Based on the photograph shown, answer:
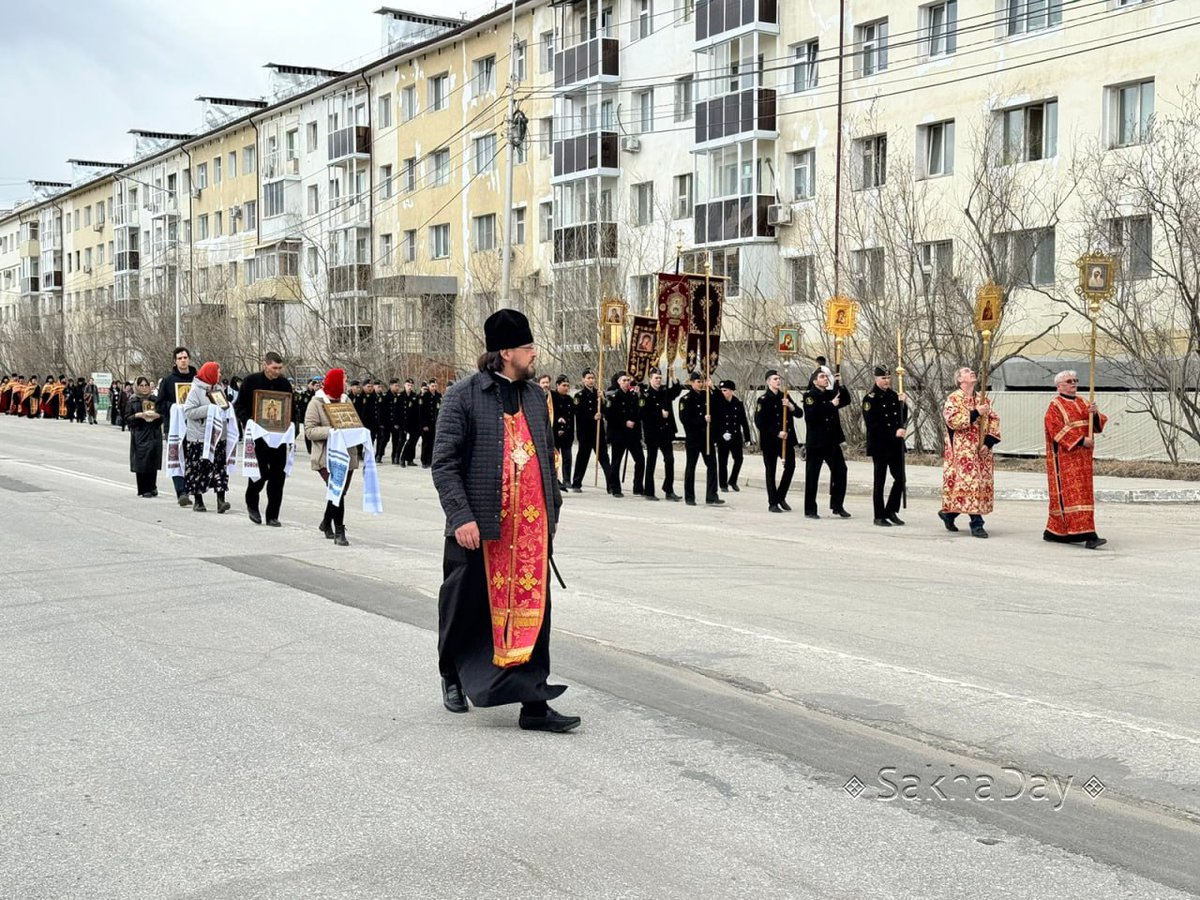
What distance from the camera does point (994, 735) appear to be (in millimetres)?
6434

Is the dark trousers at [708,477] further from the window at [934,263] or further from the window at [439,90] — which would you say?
the window at [439,90]

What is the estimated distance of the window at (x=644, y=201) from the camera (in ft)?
146

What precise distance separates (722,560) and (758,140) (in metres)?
28.7

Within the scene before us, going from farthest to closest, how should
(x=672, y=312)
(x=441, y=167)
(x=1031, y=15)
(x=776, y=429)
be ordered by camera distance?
(x=441, y=167)
(x=1031, y=15)
(x=672, y=312)
(x=776, y=429)

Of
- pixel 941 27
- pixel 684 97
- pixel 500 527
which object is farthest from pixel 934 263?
pixel 500 527

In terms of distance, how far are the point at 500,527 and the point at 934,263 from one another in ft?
85.8

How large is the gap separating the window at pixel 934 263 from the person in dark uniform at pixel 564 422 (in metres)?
9.82

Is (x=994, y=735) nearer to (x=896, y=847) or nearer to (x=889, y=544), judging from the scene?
(x=896, y=847)

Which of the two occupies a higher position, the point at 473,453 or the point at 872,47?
the point at 872,47

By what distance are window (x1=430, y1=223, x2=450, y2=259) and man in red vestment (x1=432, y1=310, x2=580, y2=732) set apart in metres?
48.2

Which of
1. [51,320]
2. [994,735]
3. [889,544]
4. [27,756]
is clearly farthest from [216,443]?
[51,320]

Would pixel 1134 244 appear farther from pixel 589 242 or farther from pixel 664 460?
pixel 589 242

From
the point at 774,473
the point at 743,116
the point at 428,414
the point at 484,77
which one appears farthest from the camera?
the point at 484,77

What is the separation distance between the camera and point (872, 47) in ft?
120
